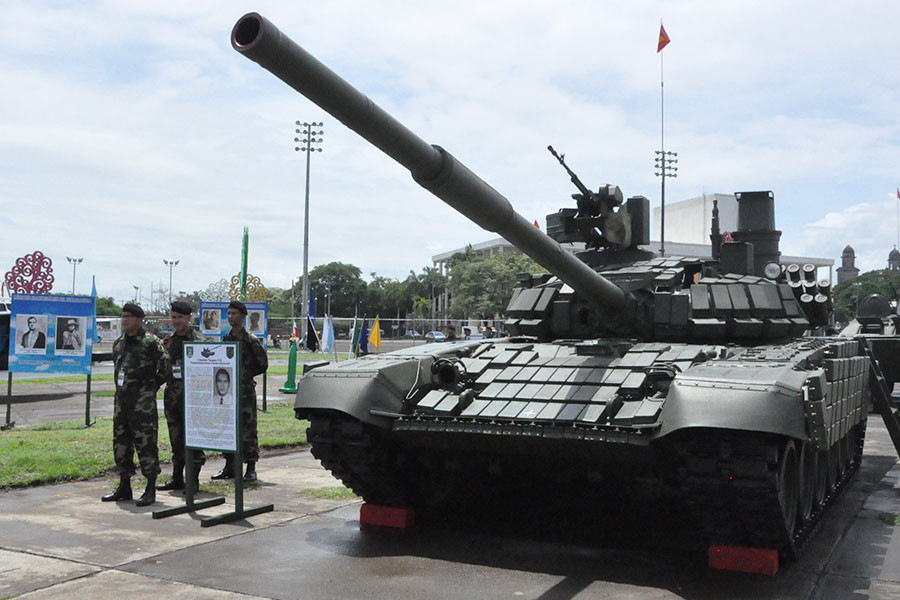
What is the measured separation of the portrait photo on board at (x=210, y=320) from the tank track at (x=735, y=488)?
1175cm

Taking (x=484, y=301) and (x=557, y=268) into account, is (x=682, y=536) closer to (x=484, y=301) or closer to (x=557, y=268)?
(x=557, y=268)

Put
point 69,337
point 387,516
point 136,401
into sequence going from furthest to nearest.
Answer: point 69,337
point 136,401
point 387,516

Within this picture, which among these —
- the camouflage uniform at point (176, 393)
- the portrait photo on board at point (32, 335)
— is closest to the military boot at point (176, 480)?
the camouflage uniform at point (176, 393)

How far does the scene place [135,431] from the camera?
27.9ft

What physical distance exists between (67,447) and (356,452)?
568 cm

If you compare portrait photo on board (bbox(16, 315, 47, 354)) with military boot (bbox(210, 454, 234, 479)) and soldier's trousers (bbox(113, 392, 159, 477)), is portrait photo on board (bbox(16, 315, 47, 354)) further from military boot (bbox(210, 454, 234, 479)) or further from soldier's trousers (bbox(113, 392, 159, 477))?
soldier's trousers (bbox(113, 392, 159, 477))

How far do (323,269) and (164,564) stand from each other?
311 ft

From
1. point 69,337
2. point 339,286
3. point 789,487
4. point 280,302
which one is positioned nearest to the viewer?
point 789,487

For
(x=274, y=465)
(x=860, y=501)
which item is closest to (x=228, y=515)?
(x=274, y=465)

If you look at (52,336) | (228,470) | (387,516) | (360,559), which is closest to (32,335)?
(52,336)

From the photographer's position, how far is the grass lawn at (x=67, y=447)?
32.1 ft

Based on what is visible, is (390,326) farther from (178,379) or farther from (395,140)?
(395,140)

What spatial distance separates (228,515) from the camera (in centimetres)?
795

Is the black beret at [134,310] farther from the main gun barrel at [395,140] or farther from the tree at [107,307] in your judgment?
the tree at [107,307]
